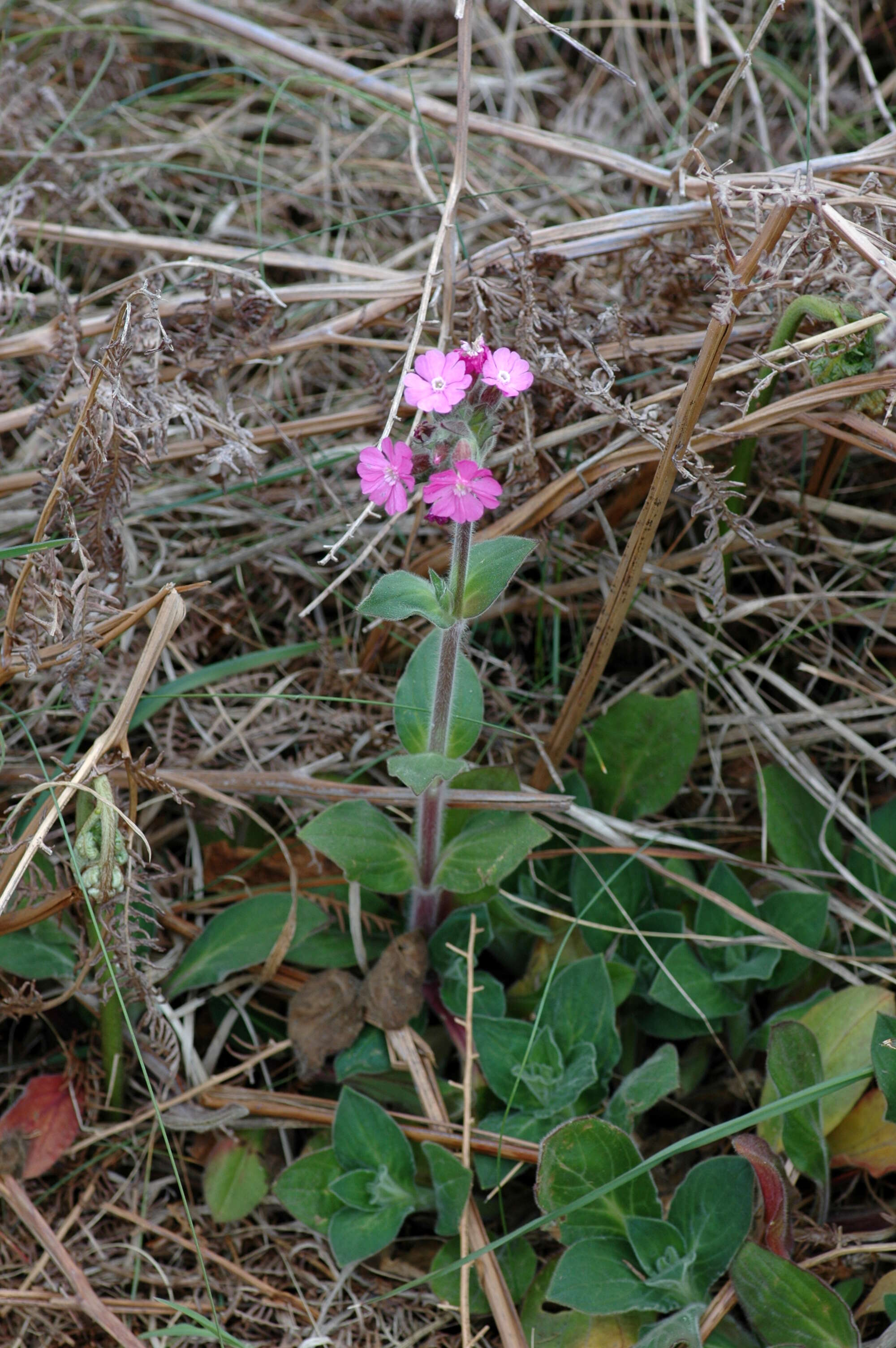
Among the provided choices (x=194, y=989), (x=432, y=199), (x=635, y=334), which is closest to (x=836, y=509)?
(x=635, y=334)

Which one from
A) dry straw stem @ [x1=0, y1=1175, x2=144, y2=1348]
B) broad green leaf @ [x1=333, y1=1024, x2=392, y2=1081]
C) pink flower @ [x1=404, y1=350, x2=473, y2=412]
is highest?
pink flower @ [x1=404, y1=350, x2=473, y2=412]

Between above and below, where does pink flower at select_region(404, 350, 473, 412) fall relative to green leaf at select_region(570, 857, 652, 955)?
above

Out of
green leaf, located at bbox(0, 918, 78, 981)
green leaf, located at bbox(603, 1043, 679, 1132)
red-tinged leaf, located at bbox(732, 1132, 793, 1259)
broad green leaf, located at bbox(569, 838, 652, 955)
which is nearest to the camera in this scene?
red-tinged leaf, located at bbox(732, 1132, 793, 1259)

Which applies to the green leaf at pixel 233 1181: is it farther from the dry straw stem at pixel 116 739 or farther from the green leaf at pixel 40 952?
the dry straw stem at pixel 116 739

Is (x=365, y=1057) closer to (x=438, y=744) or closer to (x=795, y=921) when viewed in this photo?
(x=438, y=744)

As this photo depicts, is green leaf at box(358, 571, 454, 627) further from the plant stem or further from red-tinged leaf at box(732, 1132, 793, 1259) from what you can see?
red-tinged leaf at box(732, 1132, 793, 1259)

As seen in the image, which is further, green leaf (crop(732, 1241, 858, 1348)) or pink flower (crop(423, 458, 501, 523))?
green leaf (crop(732, 1241, 858, 1348))

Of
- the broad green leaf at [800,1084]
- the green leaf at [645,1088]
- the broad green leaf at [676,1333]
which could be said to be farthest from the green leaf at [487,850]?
the broad green leaf at [676,1333]

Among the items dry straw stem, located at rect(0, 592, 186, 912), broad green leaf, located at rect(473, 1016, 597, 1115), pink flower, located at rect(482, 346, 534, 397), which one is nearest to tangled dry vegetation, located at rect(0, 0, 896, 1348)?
dry straw stem, located at rect(0, 592, 186, 912)
